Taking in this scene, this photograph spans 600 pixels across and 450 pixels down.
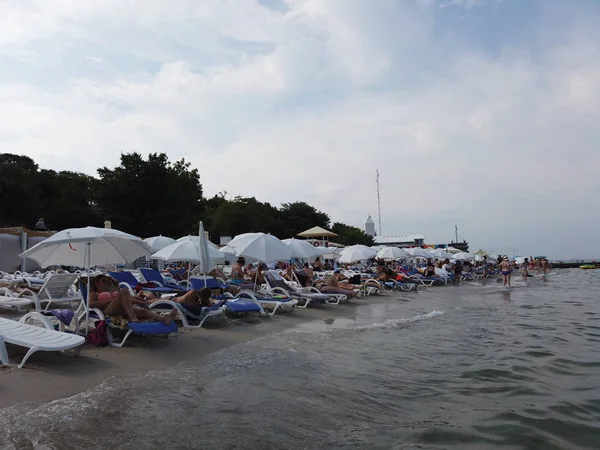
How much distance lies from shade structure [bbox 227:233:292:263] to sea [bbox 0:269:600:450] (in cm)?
304

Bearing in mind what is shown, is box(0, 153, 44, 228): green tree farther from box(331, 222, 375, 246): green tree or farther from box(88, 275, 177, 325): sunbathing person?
box(88, 275, 177, 325): sunbathing person

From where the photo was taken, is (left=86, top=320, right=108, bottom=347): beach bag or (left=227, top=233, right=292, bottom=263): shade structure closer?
(left=86, top=320, right=108, bottom=347): beach bag

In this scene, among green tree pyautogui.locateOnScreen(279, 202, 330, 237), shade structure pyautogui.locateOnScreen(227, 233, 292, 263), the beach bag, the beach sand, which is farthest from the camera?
green tree pyautogui.locateOnScreen(279, 202, 330, 237)

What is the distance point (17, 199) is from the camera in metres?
36.5

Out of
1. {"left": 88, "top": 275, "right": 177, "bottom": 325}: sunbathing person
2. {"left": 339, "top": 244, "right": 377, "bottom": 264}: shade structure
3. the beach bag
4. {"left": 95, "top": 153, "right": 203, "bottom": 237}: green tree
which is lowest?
the beach bag

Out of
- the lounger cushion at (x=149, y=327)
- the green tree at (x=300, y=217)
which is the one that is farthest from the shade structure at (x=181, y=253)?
the green tree at (x=300, y=217)

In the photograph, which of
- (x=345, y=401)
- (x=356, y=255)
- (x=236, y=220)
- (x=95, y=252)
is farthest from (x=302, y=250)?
(x=236, y=220)

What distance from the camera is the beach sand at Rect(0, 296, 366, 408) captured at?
4.47 m

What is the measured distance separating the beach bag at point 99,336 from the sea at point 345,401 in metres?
1.25

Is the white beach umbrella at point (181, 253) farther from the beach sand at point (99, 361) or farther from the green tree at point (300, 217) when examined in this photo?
the green tree at point (300, 217)

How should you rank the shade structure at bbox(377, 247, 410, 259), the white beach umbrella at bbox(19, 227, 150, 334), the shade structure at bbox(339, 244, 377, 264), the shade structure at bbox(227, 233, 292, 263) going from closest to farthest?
1. the white beach umbrella at bbox(19, 227, 150, 334)
2. the shade structure at bbox(227, 233, 292, 263)
3. the shade structure at bbox(339, 244, 377, 264)
4. the shade structure at bbox(377, 247, 410, 259)

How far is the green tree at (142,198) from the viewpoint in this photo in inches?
1335

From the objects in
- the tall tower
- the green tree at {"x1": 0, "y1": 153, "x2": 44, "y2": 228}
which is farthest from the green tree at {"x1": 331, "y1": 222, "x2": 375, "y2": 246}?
the green tree at {"x1": 0, "y1": 153, "x2": 44, "y2": 228}

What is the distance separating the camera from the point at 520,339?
8.28 metres
